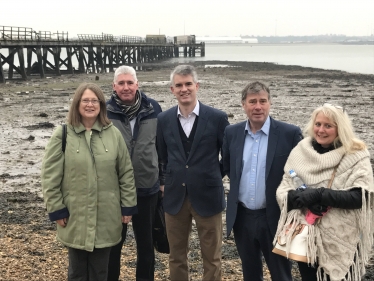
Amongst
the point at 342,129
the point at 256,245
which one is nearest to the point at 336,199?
the point at 342,129

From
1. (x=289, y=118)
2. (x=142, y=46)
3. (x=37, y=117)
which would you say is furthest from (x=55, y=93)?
(x=142, y=46)

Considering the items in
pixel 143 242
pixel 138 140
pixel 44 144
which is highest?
pixel 138 140

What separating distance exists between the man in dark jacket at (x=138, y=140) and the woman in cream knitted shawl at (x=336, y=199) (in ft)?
4.37

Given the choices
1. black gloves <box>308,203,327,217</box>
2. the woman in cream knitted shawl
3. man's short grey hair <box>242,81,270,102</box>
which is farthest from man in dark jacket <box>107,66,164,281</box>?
black gloves <box>308,203,327,217</box>

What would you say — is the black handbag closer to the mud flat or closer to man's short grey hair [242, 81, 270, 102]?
the mud flat

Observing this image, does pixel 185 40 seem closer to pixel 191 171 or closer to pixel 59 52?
pixel 59 52

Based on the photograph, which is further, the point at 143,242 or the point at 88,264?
the point at 143,242

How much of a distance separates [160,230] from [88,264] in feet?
2.69

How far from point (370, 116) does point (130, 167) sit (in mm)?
14039

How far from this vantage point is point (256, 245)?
3.75 metres

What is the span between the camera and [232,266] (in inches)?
206

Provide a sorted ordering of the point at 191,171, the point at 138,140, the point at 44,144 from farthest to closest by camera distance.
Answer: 1. the point at 44,144
2. the point at 138,140
3. the point at 191,171

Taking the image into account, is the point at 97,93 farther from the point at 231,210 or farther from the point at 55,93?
the point at 55,93

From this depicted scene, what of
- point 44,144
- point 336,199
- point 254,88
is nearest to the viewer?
point 336,199
